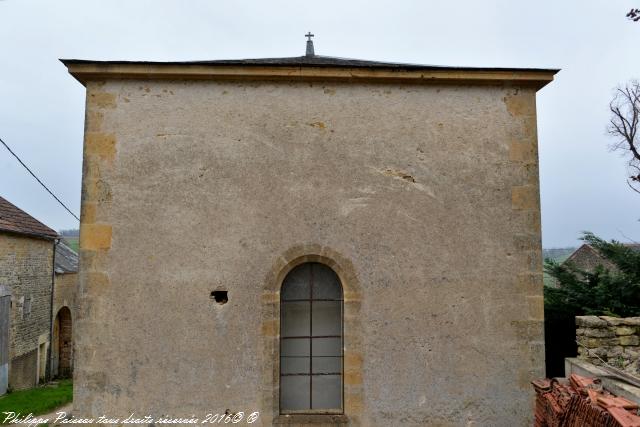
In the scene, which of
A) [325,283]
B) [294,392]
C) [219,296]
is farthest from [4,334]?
[325,283]

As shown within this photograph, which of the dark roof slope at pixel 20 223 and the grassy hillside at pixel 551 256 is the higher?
the dark roof slope at pixel 20 223

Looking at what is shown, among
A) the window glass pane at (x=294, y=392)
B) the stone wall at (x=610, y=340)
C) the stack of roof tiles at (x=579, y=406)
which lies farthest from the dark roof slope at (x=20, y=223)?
the stone wall at (x=610, y=340)

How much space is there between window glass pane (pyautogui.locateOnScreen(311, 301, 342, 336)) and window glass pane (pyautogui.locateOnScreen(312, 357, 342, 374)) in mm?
293

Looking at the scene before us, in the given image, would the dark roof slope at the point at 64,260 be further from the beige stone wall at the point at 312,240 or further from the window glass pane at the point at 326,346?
the window glass pane at the point at 326,346

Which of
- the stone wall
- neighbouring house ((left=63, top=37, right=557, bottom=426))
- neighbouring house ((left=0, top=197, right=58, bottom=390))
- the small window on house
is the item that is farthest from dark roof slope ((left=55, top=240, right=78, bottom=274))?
the stone wall

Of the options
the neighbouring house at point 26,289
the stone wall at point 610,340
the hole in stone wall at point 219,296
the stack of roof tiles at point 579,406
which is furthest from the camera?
the neighbouring house at point 26,289

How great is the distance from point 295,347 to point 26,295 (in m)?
12.9

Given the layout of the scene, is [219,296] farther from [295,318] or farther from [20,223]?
[20,223]

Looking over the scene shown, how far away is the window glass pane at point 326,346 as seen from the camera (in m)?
5.44

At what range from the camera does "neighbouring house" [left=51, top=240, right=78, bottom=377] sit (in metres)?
17.5

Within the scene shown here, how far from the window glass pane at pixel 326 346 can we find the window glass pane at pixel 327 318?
9 centimetres

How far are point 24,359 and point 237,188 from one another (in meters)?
13.3

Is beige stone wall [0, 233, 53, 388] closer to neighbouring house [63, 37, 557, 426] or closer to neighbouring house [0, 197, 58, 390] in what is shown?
neighbouring house [0, 197, 58, 390]

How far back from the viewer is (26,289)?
14.8m
